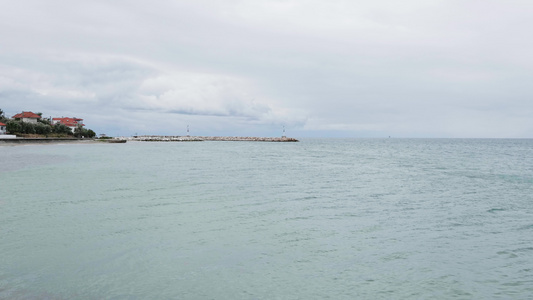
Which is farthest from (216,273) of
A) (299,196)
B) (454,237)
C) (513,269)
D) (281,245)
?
(299,196)

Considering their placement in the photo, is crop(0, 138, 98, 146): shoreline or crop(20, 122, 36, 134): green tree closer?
crop(0, 138, 98, 146): shoreline

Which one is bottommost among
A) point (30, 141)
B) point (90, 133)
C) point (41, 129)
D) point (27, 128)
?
point (30, 141)

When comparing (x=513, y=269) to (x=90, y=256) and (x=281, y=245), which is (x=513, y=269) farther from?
(x=90, y=256)

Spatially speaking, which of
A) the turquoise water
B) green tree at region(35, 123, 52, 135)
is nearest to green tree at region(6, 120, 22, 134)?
green tree at region(35, 123, 52, 135)

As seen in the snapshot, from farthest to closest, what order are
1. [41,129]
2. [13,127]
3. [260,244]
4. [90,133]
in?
[90,133] < [41,129] < [13,127] < [260,244]

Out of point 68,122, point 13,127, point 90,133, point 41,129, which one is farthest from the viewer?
point 68,122

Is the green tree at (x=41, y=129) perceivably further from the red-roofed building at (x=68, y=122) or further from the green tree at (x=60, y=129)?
the red-roofed building at (x=68, y=122)

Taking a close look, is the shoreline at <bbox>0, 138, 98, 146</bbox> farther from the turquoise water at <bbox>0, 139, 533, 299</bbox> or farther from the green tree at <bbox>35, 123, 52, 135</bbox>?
the turquoise water at <bbox>0, 139, 533, 299</bbox>

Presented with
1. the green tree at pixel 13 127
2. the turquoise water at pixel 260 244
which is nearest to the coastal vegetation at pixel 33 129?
the green tree at pixel 13 127

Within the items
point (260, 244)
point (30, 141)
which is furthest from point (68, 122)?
point (260, 244)

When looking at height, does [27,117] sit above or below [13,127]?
above

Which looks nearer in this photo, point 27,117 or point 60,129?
point 27,117

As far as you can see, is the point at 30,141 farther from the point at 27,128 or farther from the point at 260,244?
the point at 260,244

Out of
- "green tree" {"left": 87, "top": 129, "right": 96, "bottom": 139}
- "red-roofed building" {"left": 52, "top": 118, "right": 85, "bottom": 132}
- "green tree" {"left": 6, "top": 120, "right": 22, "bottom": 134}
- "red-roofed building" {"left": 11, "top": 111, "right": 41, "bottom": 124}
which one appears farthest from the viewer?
"red-roofed building" {"left": 52, "top": 118, "right": 85, "bottom": 132}
